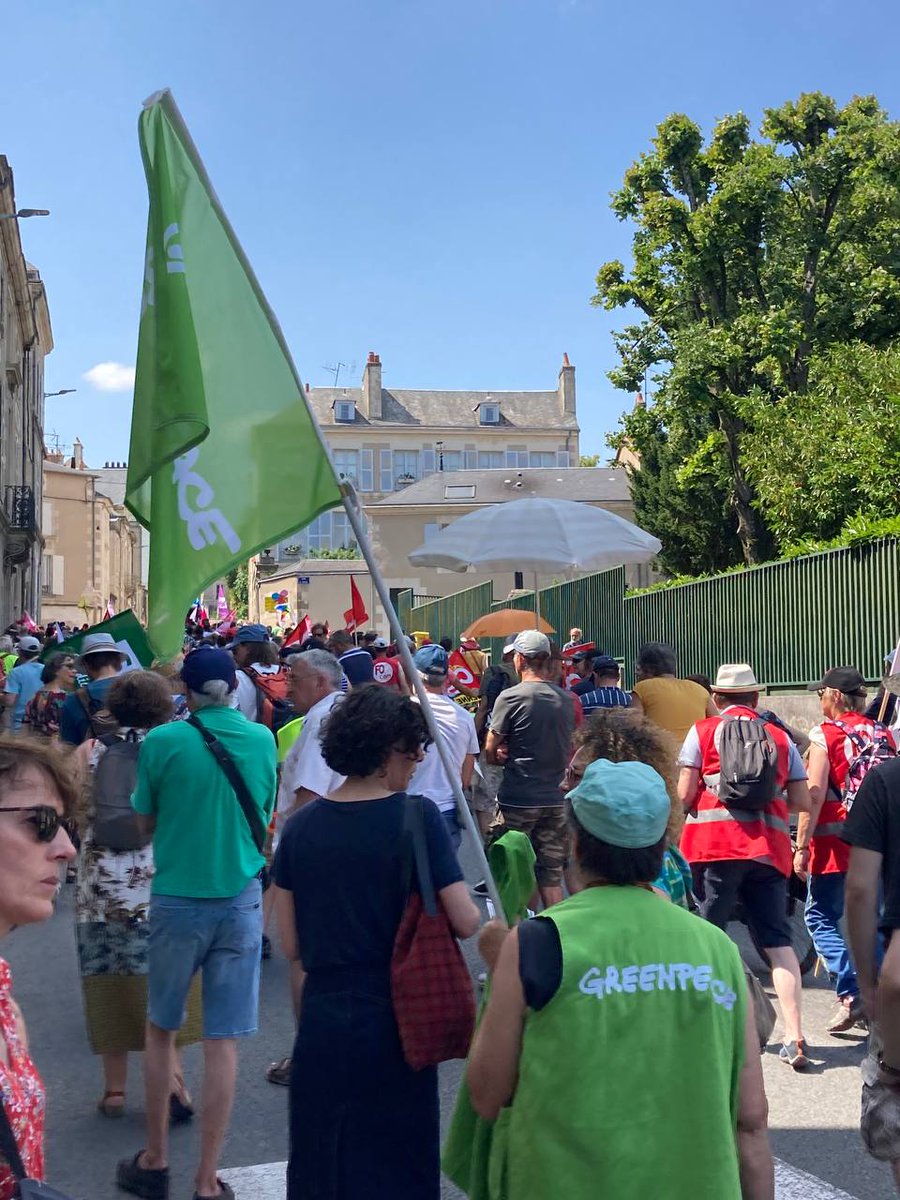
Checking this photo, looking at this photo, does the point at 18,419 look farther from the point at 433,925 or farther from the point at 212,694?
the point at 433,925

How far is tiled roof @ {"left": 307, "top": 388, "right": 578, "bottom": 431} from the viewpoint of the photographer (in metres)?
80.1

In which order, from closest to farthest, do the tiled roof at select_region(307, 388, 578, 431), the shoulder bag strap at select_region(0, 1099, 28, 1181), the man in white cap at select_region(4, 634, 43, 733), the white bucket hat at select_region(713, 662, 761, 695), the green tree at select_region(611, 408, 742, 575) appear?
the shoulder bag strap at select_region(0, 1099, 28, 1181) → the white bucket hat at select_region(713, 662, 761, 695) → the man in white cap at select_region(4, 634, 43, 733) → the green tree at select_region(611, 408, 742, 575) → the tiled roof at select_region(307, 388, 578, 431)

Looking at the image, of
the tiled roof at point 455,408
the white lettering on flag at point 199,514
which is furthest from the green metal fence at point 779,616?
the tiled roof at point 455,408

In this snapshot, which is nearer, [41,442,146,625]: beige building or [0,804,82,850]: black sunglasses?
[0,804,82,850]: black sunglasses

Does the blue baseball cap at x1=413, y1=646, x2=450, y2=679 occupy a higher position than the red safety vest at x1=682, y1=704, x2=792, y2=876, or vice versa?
the blue baseball cap at x1=413, y1=646, x2=450, y2=679

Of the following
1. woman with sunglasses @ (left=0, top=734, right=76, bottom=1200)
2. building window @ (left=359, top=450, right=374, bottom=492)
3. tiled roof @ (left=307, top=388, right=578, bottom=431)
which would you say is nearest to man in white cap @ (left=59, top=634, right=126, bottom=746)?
woman with sunglasses @ (left=0, top=734, right=76, bottom=1200)

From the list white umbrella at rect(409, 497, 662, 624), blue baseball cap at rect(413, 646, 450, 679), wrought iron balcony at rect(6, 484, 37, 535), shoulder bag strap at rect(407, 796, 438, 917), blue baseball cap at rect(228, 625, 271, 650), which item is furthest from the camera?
wrought iron balcony at rect(6, 484, 37, 535)

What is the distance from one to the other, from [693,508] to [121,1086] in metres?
26.7

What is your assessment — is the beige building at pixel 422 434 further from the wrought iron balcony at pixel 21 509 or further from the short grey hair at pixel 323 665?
the short grey hair at pixel 323 665

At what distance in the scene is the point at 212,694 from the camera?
14.8 feet

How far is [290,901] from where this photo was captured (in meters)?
3.31

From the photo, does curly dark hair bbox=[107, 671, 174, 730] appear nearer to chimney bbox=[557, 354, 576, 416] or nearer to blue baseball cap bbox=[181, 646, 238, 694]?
blue baseball cap bbox=[181, 646, 238, 694]

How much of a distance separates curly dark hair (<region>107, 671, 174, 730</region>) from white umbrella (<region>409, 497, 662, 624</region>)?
5149 mm

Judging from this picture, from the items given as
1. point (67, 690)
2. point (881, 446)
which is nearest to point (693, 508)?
point (881, 446)
